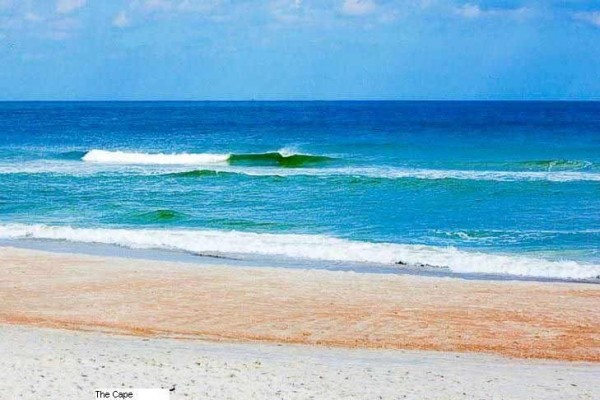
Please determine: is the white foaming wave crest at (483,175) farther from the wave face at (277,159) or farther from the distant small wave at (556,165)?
the wave face at (277,159)

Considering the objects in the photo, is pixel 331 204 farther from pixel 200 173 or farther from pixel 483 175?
pixel 200 173

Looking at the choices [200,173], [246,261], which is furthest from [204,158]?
[246,261]

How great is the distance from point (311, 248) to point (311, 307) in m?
6.11

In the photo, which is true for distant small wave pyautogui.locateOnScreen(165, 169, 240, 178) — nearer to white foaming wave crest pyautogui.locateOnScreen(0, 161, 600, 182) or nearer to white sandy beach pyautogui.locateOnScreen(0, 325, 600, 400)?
white foaming wave crest pyautogui.locateOnScreen(0, 161, 600, 182)

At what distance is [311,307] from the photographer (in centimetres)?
1351

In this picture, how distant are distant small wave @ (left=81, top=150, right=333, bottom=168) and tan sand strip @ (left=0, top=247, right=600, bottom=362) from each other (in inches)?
1030

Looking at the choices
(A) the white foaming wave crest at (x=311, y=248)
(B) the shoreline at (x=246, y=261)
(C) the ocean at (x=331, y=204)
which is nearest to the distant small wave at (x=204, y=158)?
(C) the ocean at (x=331, y=204)

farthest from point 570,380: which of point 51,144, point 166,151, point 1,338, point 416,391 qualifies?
point 51,144

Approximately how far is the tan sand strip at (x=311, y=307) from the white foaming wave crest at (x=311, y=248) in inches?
62.9

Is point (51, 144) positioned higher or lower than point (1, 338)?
higher

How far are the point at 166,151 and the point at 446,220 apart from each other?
28225 mm

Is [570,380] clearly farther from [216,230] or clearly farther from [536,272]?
[216,230]

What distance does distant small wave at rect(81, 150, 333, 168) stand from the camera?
43094mm

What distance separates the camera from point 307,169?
1519 inches
